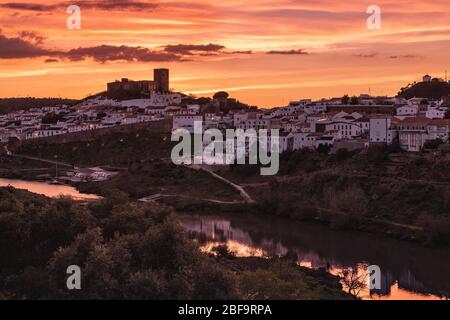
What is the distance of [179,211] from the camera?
87.0 ft

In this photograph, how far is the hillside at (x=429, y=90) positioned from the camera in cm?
4944

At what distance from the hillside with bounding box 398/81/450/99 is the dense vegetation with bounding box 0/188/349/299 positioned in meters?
37.6

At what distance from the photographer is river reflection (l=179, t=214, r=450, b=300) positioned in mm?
15680

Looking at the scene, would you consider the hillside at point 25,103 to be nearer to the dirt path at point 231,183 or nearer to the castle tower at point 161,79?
the castle tower at point 161,79

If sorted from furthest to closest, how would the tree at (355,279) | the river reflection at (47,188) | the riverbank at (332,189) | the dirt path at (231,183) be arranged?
1. the river reflection at (47,188)
2. the dirt path at (231,183)
3. the riverbank at (332,189)
4. the tree at (355,279)

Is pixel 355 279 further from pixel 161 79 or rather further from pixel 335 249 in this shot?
pixel 161 79

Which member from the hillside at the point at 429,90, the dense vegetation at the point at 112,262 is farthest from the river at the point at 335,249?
the hillside at the point at 429,90

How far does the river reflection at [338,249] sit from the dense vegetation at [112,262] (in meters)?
2.12

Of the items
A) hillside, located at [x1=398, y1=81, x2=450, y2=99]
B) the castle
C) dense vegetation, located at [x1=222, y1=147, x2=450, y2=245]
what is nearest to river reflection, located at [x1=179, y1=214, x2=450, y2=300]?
dense vegetation, located at [x1=222, y1=147, x2=450, y2=245]

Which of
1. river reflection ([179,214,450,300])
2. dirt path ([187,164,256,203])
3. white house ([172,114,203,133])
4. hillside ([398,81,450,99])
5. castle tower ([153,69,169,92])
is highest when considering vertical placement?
castle tower ([153,69,169,92])

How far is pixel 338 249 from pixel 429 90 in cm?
3441

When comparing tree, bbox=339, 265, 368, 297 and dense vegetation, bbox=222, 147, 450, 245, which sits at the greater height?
dense vegetation, bbox=222, 147, 450, 245

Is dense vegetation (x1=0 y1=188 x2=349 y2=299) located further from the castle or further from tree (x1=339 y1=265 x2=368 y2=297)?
the castle

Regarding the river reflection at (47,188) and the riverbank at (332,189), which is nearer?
the riverbank at (332,189)
